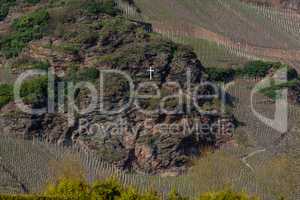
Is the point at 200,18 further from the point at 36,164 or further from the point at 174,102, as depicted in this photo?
the point at 36,164

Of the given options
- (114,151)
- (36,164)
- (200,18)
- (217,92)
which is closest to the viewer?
(36,164)

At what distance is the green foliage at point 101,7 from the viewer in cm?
8931

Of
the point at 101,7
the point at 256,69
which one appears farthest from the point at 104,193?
the point at 256,69

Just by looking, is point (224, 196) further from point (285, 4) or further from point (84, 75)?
point (285, 4)

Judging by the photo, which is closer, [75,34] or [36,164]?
[36,164]

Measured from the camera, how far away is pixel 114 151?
3152 inches

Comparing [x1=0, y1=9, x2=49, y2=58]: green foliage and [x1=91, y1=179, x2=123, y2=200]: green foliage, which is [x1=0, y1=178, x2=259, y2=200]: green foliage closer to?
[x1=91, y1=179, x2=123, y2=200]: green foliage

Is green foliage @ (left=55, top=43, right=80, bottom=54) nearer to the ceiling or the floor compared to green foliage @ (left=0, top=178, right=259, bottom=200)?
nearer to the ceiling

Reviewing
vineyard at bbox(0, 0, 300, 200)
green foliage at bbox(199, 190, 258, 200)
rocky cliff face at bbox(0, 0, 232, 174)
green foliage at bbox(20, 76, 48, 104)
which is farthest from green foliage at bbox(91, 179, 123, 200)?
green foliage at bbox(20, 76, 48, 104)

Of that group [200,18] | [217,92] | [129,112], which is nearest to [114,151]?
[129,112]

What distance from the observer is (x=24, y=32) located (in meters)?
89.0

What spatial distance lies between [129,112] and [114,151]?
8.65ft

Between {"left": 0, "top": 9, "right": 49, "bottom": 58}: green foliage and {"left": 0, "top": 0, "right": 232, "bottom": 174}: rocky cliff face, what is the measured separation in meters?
0.48

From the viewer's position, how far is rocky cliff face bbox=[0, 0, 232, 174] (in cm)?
7994
